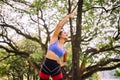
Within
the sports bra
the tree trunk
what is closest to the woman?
the sports bra

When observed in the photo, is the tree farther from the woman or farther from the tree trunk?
the woman

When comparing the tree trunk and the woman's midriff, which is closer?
the woman's midriff

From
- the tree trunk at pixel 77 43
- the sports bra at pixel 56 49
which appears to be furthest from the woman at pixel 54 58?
the tree trunk at pixel 77 43

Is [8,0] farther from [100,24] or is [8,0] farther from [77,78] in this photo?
[77,78]

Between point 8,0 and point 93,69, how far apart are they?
6670 millimetres

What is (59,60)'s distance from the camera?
509 centimetres

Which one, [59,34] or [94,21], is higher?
[59,34]

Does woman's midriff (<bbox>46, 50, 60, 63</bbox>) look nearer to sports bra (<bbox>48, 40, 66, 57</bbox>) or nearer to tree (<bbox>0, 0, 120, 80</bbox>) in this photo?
sports bra (<bbox>48, 40, 66, 57</bbox>)

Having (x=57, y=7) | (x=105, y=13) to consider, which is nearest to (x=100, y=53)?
(x=105, y=13)

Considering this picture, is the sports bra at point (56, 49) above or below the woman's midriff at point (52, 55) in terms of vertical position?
above

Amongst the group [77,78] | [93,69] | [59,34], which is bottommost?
[93,69]

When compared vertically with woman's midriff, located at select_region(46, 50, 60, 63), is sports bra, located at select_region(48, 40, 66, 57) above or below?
above

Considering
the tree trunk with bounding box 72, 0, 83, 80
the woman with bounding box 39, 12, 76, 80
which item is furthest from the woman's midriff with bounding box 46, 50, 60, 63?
the tree trunk with bounding box 72, 0, 83, 80

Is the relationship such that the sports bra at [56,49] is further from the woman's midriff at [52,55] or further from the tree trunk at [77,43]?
the tree trunk at [77,43]
